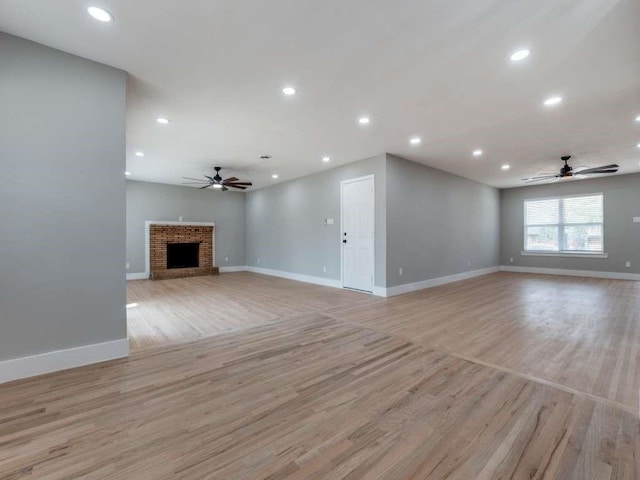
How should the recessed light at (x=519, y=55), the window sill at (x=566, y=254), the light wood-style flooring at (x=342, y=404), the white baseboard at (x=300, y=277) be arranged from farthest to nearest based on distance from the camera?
1. the window sill at (x=566, y=254)
2. the white baseboard at (x=300, y=277)
3. the recessed light at (x=519, y=55)
4. the light wood-style flooring at (x=342, y=404)

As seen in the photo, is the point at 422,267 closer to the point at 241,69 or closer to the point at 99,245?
the point at 241,69

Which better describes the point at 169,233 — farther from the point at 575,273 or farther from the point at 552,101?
the point at 575,273

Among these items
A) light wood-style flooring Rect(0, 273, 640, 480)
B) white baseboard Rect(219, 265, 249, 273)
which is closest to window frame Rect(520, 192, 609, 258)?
light wood-style flooring Rect(0, 273, 640, 480)

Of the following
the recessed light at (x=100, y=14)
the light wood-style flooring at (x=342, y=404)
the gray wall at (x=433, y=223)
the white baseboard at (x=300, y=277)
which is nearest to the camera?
the light wood-style flooring at (x=342, y=404)

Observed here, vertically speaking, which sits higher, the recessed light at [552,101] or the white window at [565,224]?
the recessed light at [552,101]

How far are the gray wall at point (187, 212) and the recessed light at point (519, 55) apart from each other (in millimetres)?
8434

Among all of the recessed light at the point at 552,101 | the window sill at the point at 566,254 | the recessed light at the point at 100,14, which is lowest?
the window sill at the point at 566,254

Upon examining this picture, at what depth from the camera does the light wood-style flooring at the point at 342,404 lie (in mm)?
1464

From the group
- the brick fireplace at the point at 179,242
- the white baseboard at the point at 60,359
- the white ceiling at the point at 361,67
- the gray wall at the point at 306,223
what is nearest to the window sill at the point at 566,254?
the white ceiling at the point at 361,67

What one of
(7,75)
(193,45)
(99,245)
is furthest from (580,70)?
(7,75)

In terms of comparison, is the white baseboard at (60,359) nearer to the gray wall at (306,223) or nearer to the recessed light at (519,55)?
the gray wall at (306,223)

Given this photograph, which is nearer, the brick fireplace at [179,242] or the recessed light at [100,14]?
the recessed light at [100,14]

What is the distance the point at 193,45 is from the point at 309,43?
3.20ft

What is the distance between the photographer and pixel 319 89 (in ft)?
10.3
